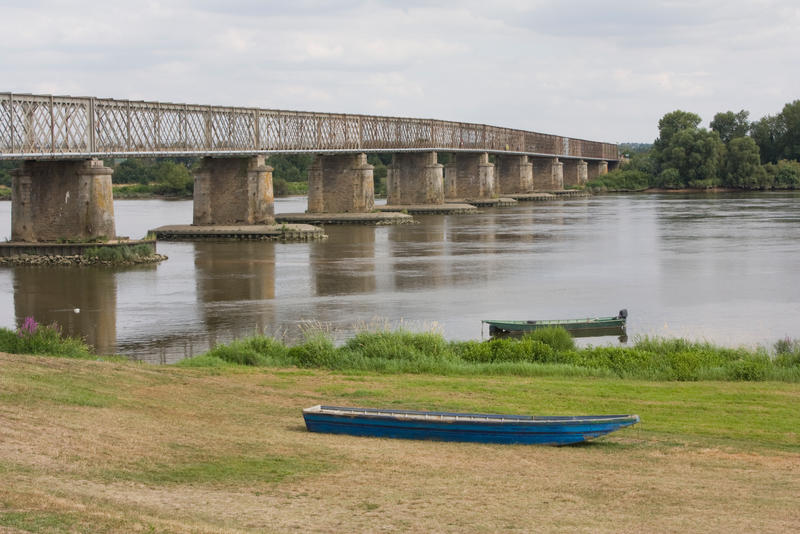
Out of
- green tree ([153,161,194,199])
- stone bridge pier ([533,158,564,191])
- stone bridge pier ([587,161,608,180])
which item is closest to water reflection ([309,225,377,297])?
stone bridge pier ([533,158,564,191])

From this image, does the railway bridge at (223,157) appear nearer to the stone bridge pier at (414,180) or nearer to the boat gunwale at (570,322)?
the stone bridge pier at (414,180)

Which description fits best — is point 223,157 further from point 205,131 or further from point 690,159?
point 690,159

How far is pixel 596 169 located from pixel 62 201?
150 meters

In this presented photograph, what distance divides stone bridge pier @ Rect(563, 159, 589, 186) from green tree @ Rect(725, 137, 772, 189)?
29.3m

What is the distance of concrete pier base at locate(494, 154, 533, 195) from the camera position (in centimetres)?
14012

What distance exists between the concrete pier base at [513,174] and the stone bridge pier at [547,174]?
11313mm

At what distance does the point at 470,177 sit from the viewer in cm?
12025

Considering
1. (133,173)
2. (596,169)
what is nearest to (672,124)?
(596,169)

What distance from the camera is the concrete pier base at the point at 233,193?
65.6 metres

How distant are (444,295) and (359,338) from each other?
1392 cm

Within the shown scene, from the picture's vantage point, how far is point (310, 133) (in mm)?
84562

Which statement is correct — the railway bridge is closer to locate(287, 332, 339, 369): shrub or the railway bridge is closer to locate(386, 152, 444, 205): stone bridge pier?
locate(386, 152, 444, 205): stone bridge pier

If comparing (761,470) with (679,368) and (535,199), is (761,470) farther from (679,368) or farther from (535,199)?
(535,199)

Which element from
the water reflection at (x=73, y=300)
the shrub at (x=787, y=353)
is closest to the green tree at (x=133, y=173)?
the water reflection at (x=73, y=300)
